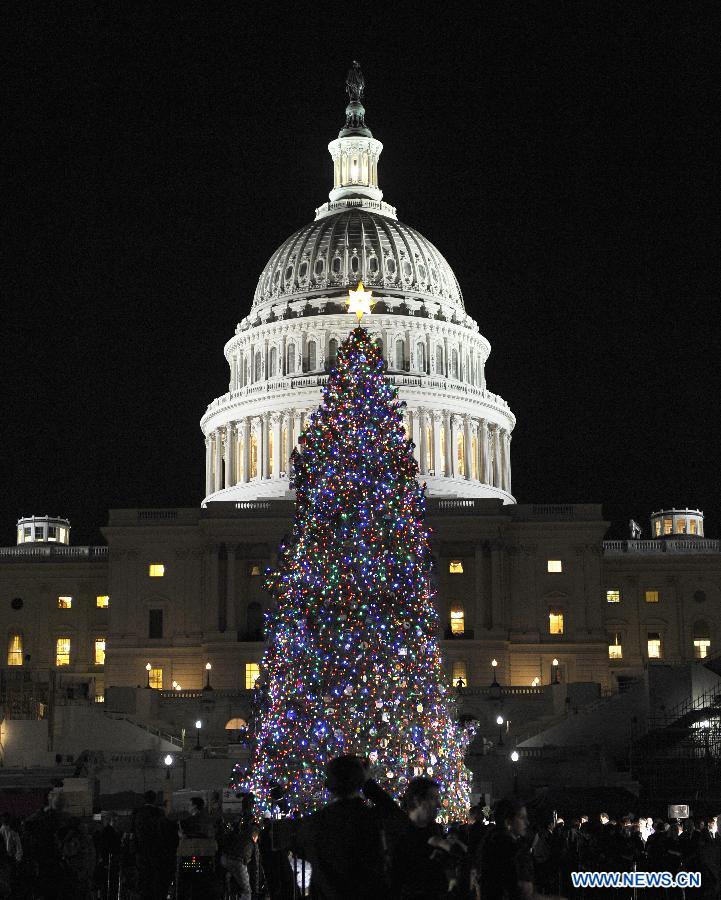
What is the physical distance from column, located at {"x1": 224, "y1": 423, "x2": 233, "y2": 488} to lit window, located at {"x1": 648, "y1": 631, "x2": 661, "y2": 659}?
30.4 meters

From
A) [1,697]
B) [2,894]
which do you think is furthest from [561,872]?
[1,697]

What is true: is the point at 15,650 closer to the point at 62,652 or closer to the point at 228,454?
the point at 62,652

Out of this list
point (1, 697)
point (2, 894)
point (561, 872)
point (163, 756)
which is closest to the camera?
point (2, 894)

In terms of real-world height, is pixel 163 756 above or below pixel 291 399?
below

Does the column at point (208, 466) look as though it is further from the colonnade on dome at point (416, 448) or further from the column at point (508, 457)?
the column at point (508, 457)

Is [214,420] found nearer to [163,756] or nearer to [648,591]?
[648,591]

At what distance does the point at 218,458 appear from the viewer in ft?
413

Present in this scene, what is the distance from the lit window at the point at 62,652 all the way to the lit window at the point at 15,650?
7.36ft

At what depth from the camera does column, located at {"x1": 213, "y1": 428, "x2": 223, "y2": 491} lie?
409 feet

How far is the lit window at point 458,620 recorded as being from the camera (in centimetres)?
10331

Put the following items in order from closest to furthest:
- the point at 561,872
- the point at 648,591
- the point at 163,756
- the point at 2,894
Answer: the point at 2,894
the point at 561,872
the point at 163,756
the point at 648,591

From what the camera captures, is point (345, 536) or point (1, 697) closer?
point (345, 536)

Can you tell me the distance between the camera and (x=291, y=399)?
12206 centimetres

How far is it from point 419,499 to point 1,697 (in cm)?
4025
